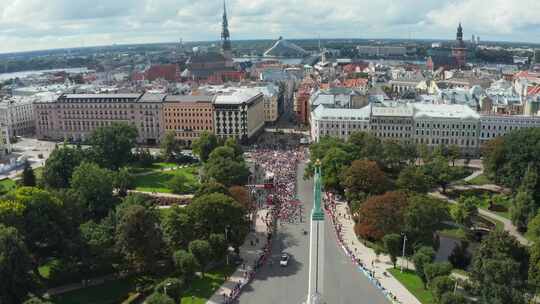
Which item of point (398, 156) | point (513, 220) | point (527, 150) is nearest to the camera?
point (513, 220)

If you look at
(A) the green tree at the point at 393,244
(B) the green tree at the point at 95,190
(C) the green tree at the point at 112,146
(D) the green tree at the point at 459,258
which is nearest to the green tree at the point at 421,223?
(A) the green tree at the point at 393,244

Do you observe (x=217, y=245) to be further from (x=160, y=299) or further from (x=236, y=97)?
(x=236, y=97)

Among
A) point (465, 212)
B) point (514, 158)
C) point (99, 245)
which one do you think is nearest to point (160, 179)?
point (99, 245)

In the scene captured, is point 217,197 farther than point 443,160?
No

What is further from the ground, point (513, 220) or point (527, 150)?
point (527, 150)

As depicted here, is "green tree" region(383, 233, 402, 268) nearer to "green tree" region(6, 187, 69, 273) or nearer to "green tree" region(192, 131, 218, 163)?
"green tree" region(6, 187, 69, 273)

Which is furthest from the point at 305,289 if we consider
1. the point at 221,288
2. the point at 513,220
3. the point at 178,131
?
the point at 178,131

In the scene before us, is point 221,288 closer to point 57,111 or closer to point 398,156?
point 398,156

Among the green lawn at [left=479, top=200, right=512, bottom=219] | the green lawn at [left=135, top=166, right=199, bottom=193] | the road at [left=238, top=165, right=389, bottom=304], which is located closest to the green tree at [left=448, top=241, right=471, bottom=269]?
the road at [left=238, top=165, right=389, bottom=304]
